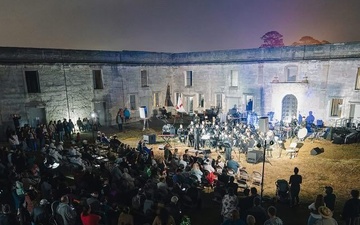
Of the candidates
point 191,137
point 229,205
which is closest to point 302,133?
point 191,137

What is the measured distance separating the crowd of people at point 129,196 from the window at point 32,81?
10849mm

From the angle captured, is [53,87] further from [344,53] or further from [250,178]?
[344,53]

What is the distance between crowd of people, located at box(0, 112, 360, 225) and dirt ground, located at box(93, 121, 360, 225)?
61 centimetres

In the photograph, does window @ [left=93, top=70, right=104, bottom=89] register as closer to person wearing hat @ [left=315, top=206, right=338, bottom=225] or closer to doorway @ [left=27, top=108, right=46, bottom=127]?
doorway @ [left=27, top=108, right=46, bottom=127]

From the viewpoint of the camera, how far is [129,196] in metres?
8.73

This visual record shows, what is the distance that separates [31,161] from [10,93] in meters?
10.3

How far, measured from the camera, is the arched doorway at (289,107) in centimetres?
2575

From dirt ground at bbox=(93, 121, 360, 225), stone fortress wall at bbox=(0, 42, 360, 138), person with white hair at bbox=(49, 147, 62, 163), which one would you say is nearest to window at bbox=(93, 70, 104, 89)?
stone fortress wall at bbox=(0, 42, 360, 138)

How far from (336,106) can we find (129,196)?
22.3 meters

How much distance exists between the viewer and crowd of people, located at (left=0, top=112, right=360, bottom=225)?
7.01m

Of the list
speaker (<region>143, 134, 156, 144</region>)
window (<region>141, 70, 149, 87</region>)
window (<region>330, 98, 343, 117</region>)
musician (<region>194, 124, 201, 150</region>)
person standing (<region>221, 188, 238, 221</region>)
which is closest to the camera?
person standing (<region>221, 188, 238, 221</region>)

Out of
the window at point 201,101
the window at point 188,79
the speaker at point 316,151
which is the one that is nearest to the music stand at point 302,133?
the speaker at point 316,151

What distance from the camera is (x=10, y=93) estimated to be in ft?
68.8

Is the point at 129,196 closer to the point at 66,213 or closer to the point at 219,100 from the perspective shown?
the point at 66,213
